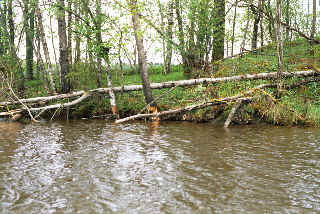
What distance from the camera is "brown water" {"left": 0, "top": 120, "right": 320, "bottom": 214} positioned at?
442cm

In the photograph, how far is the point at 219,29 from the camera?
15.6m

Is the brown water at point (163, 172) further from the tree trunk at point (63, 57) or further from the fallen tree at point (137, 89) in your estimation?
the tree trunk at point (63, 57)

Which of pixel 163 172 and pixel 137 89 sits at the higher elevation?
pixel 137 89

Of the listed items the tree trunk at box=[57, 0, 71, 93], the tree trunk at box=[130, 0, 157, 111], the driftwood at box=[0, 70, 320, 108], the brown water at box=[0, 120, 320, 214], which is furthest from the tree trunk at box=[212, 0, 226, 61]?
the tree trunk at box=[57, 0, 71, 93]

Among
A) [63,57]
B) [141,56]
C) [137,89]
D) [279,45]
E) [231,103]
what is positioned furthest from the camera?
[63,57]

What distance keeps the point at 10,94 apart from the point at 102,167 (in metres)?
9.87

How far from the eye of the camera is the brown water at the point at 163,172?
442cm

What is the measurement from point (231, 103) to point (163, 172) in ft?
21.4

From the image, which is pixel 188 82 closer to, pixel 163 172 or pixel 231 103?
pixel 231 103

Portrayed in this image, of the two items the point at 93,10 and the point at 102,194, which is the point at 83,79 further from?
the point at 102,194

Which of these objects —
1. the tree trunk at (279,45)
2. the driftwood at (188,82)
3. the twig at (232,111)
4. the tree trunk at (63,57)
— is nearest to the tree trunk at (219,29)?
the driftwood at (188,82)

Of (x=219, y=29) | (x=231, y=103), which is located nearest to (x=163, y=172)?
(x=231, y=103)

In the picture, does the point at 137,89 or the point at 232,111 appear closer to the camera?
the point at 232,111

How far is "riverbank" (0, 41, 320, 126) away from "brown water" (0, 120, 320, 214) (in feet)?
3.76
